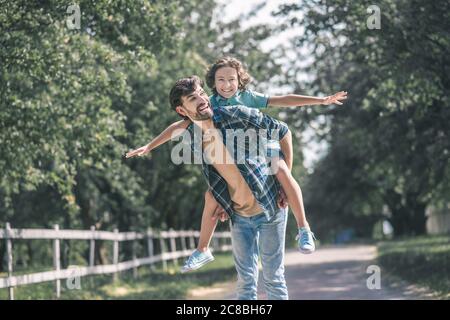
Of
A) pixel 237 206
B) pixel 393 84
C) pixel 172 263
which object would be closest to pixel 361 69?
pixel 393 84

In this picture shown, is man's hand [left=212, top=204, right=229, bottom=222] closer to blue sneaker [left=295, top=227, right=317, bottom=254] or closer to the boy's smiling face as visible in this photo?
blue sneaker [left=295, top=227, right=317, bottom=254]

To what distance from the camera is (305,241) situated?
522 centimetres

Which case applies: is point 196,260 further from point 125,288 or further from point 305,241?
point 125,288

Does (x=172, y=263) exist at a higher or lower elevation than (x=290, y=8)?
lower

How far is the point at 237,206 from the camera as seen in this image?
531cm

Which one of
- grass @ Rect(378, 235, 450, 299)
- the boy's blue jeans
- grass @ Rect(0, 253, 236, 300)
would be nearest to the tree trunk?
grass @ Rect(378, 235, 450, 299)

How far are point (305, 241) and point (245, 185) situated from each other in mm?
511

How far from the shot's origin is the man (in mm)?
5160

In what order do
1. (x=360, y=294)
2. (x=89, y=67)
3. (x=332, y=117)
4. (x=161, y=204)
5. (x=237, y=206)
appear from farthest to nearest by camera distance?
1. (x=161, y=204)
2. (x=332, y=117)
3. (x=89, y=67)
4. (x=360, y=294)
5. (x=237, y=206)

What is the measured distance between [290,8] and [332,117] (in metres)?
10.6

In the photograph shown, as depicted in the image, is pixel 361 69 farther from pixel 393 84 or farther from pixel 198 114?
pixel 198 114

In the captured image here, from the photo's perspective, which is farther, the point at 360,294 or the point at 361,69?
the point at 361,69

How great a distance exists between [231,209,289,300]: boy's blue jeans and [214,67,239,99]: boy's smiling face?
2.64ft

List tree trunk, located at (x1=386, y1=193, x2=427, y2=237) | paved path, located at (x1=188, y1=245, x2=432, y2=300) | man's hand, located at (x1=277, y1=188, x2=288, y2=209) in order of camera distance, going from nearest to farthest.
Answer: man's hand, located at (x1=277, y1=188, x2=288, y2=209) → paved path, located at (x1=188, y1=245, x2=432, y2=300) → tree trunk, located at (x1=386, y1=193, x2=427, y2=237)
